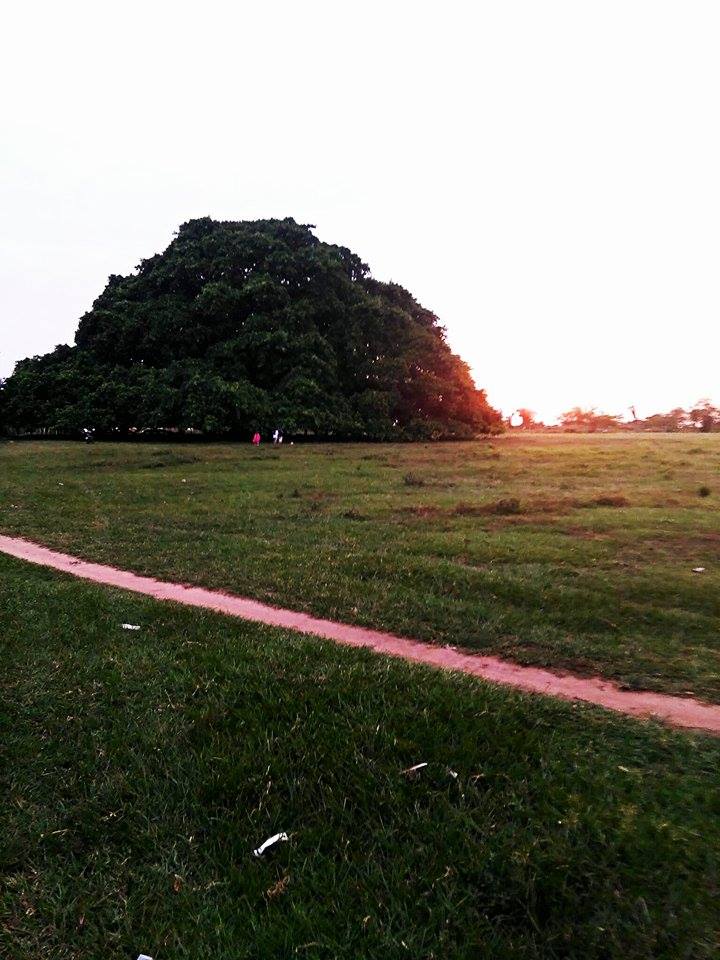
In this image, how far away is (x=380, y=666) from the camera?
4488 mm

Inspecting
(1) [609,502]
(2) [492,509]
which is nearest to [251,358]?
(2) [492,509]

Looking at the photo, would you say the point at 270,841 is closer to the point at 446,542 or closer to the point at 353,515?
the point at 446,542

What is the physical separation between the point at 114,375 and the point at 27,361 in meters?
6.91

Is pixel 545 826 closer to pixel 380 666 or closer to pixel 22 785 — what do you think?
pixel 380 666

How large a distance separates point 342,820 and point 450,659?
2.11m

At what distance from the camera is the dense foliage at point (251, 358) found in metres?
26.4

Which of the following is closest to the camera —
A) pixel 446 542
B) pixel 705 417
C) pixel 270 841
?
pixel 270 841

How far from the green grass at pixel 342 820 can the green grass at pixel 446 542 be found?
136 cm

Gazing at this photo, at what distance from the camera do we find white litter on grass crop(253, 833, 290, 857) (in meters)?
2.91

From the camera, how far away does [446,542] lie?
8.70 m

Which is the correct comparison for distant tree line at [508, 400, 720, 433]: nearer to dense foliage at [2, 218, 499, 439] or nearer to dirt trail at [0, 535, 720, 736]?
dense foliage at [2, 218, 499, 439]

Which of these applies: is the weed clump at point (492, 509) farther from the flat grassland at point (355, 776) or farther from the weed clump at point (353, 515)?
the flat grassland at point (355, 776)

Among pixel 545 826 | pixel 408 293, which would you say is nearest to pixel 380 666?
pixel 545 826

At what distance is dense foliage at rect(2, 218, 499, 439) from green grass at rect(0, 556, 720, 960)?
71.4 feet
